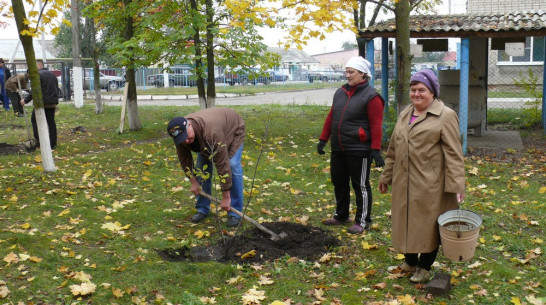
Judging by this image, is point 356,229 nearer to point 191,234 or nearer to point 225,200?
point 225,200

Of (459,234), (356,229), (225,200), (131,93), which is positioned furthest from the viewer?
(131,93)

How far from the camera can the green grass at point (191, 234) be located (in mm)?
4656

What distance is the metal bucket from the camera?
4.21 metres

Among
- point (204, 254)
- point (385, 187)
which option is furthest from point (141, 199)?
point (385, 187)

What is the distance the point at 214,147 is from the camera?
18.6ft

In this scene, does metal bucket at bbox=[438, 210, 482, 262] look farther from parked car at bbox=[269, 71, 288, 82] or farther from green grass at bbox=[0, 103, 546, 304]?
parked car at bbox=[269, 71, 288, 82]

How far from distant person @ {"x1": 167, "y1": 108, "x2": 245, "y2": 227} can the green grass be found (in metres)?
0.45

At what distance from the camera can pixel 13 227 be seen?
19.9ft

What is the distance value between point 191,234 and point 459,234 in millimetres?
2983

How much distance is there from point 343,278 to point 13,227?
353 centimetres

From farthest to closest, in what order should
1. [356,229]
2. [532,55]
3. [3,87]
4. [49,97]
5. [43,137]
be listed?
1. [532,55]
2. [3,87]
3. [49,97]
4. [43,137]
5. [356,229]

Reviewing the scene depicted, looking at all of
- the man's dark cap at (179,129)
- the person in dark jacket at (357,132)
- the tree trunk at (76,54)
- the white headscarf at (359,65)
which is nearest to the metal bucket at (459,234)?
the person in dark jacket at (357,132)

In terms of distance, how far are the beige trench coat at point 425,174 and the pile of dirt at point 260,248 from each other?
3.95 feet

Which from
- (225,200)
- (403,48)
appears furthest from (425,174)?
(403,48)
